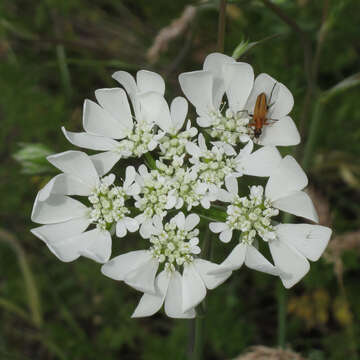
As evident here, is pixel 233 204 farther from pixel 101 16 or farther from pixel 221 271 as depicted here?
pixel 101 16

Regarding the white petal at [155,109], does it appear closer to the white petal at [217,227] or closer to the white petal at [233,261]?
the white petal at [217,227]

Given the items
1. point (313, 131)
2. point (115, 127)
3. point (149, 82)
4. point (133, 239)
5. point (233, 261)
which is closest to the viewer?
point (233, 261)

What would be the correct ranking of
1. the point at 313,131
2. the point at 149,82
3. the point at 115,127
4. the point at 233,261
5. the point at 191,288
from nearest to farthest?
the point at 233,261, the point at 191,288, the point at 149,82, the point at 115,127, the point at 313,131

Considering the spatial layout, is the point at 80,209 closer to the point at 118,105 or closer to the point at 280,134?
the point at 118,105

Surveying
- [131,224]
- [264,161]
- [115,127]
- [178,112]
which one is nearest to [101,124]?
[115,127]

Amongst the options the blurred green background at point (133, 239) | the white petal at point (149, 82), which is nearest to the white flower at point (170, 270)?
the white petal at point (149, 82)

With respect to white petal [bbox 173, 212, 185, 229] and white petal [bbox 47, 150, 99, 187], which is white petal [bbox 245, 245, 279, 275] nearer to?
white petal [bbox 173, 212, 185, 229]
